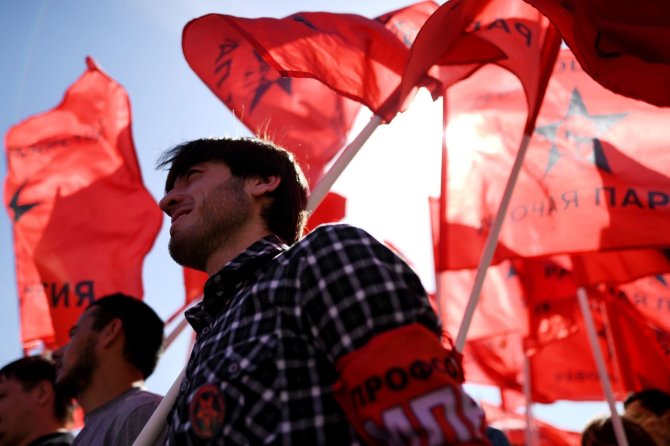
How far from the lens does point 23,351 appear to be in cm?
499

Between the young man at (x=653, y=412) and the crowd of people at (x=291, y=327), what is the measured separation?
8.81 feet

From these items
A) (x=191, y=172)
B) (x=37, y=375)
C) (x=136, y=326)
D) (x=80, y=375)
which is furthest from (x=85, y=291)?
(x=191, y=172)

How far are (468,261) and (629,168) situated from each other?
108 centimetres

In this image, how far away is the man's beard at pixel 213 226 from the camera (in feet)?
5.49

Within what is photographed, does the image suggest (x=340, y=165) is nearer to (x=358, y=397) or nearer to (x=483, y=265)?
(x=483, y=265)

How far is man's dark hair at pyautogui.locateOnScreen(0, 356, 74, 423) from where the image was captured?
3.51 m

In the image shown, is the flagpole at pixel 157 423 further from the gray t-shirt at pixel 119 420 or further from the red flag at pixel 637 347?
the red flag at pixel 637 347

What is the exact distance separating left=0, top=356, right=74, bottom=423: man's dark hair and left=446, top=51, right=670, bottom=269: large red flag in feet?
7.62

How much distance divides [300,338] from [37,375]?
2851mm

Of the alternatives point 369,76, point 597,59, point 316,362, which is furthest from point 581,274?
point 316,362

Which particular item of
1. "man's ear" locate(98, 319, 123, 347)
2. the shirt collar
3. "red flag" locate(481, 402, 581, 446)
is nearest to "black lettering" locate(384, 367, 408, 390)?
the shirt collar

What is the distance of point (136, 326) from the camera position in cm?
320

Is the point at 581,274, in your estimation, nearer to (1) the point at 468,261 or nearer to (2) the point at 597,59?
(1) the point at 468,261

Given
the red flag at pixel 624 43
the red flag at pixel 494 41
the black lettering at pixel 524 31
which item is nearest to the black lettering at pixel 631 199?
the red flag at pixel 494 41
